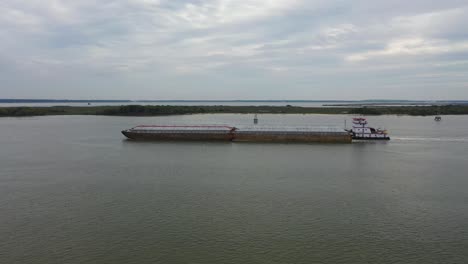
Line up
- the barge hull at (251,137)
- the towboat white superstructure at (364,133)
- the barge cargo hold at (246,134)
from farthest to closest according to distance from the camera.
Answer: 1. the towboat white superstructure at (364,133)
2. the barge cargo hold at (246,134)
3. the barge hull at (251,137)

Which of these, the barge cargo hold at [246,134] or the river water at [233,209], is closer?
the river water at [233,209]

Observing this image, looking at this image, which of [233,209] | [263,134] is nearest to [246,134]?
[263,134]

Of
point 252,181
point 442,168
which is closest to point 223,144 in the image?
point 252,181

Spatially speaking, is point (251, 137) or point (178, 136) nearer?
point (251, 137)

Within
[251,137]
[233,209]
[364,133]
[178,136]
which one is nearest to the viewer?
[233,209]

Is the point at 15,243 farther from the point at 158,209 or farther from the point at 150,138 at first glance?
the point at 150,138

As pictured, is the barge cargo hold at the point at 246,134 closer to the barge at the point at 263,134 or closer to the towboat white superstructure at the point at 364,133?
the barge at the point at 263,134

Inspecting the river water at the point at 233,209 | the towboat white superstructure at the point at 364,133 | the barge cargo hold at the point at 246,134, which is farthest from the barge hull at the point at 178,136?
the towboat white superstructure at the point at 364,133

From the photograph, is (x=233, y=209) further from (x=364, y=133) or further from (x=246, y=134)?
(x=364, y=133)
